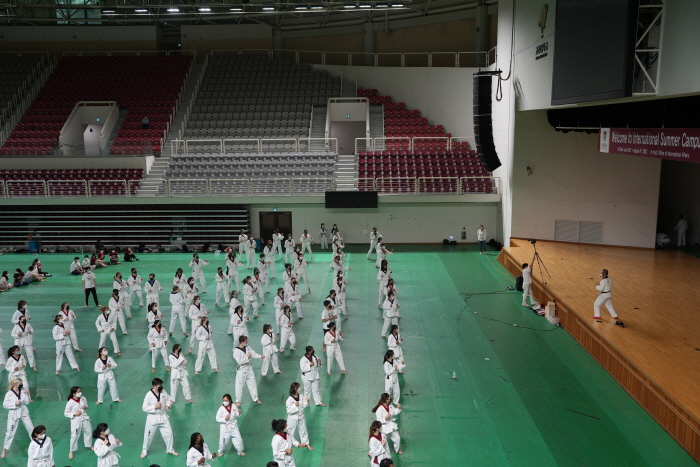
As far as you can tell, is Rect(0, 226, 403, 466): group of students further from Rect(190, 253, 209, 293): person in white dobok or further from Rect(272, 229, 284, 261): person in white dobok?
Rect(272, 229, 284, 261): person in white dobok

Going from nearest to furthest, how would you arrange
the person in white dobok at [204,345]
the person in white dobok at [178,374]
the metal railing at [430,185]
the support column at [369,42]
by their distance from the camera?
the person in white dobok at [178,374] → the person in white dobok at [204,345] → the metal railing at [430,185] → the support column at [369,42]

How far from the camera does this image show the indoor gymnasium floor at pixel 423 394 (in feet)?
30.7

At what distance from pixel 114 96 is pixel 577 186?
2428 cm

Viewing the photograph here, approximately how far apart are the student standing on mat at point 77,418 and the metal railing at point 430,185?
17.5 m

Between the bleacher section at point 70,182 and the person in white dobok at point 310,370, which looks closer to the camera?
the person in white dobok at point 310,370

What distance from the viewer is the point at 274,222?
84.7ft

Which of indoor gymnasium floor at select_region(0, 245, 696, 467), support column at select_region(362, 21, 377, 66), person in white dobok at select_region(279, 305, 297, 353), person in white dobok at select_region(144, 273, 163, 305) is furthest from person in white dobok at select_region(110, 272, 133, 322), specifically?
support column at select_region(362, 21, 377, 66)

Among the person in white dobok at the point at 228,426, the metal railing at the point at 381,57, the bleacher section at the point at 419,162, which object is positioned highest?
the metal railing at the point at 381,57

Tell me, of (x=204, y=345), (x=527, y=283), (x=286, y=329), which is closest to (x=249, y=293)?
(x=286, y=329)

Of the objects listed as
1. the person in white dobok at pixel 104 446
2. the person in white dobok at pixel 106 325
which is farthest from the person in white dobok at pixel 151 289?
the person in white dobok at pixel 104 446

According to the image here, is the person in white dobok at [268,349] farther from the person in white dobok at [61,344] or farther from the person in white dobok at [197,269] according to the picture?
A: the person in white dobok at [197,269]

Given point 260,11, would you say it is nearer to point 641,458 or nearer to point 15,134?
point 15,134

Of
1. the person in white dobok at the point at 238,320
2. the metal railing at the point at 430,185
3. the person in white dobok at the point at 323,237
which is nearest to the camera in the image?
the person in white dobok at the point at 238,320

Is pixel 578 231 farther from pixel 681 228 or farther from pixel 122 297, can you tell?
pixel 122 297
